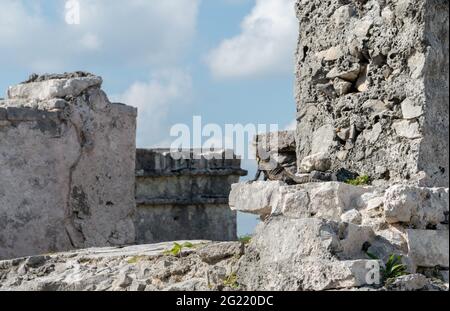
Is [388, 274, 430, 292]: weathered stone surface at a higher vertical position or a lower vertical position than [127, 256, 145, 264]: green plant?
lower

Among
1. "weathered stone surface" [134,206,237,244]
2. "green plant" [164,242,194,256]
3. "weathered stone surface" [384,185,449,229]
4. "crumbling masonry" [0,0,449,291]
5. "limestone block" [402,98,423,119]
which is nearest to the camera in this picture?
"crumbling masonry" [0,0,449,291]

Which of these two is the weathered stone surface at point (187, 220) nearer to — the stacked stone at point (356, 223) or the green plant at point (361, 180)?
the green plant at point (361, 180)

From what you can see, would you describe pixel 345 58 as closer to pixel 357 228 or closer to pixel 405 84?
pixel 405 84

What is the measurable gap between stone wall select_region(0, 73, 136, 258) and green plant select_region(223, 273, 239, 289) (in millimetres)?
2350

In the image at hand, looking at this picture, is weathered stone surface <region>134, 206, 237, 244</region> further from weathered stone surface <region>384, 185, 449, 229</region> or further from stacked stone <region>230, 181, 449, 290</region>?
weathered stone surface <region>384, 185, 449, 229</region>

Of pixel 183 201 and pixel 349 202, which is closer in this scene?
pixel 349 202

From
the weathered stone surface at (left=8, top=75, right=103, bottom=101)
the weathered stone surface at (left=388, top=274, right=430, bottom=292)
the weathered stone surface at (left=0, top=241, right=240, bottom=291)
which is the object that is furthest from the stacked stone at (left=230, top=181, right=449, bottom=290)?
the weathered stone surface at (left=8, top=75, right=103, bottom=101)

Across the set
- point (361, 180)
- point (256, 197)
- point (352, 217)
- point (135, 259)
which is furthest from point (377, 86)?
point (135, 259)

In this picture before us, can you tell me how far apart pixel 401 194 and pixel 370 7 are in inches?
92.6

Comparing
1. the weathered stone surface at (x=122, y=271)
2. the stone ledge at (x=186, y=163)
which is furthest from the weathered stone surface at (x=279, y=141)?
the stone ledge at (x=186, y=163)

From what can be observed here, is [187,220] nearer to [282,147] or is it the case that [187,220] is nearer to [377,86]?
[282,147]

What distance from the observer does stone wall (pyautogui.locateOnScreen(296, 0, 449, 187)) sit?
6.28 m

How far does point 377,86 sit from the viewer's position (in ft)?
21.7

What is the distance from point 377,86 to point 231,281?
2453mm
